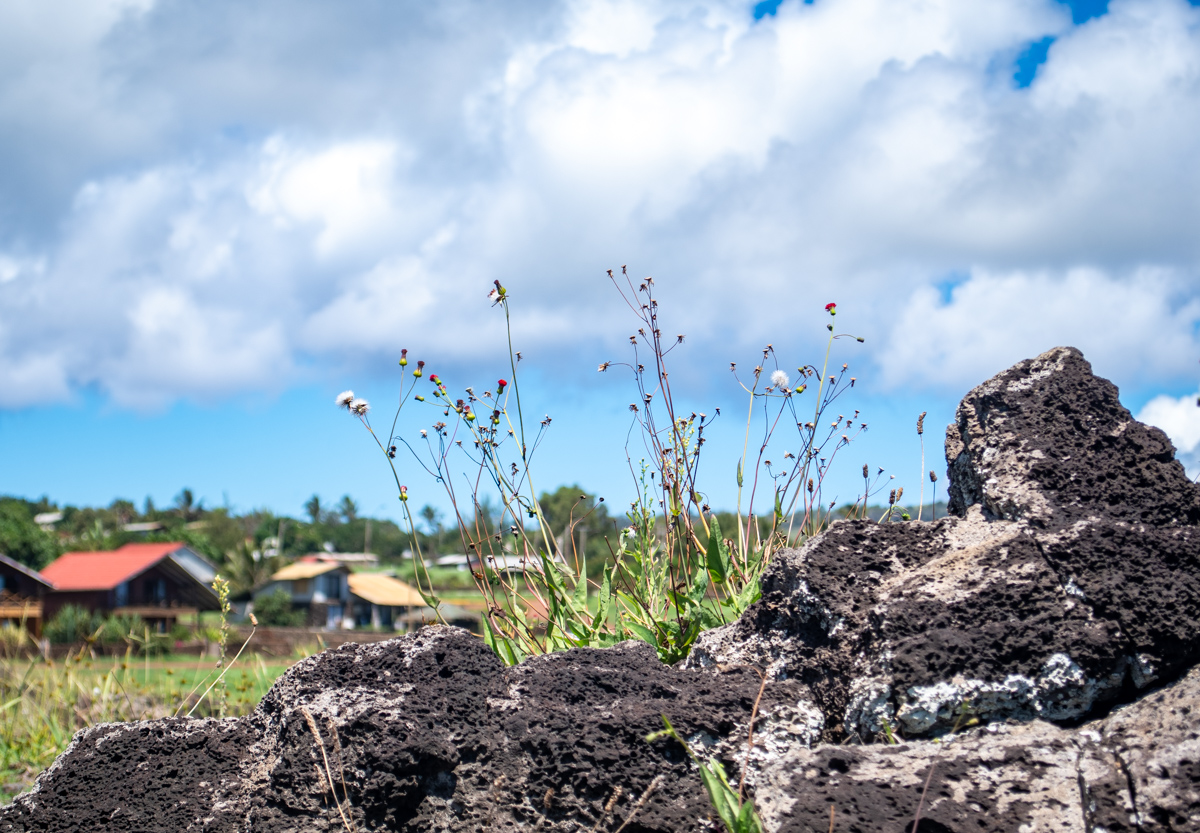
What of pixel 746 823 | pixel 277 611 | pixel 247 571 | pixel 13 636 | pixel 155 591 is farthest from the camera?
pixel 247 571

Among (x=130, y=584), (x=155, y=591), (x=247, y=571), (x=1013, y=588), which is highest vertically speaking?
(x=1013, y=588)

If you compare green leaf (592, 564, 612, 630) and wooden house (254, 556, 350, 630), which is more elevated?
green leaf (592, 564, 612, 630)

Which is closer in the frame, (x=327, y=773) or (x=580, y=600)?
(x=327, y=773)

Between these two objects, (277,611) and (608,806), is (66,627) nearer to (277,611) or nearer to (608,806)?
(277,611)

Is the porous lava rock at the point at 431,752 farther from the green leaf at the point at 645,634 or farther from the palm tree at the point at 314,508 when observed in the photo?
the palm tree at the point at 314,508

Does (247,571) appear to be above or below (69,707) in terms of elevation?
below

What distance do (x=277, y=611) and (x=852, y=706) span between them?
196ft

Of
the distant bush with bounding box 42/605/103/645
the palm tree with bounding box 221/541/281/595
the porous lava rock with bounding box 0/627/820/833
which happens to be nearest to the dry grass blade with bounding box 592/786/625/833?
the porous lava rock with bounding box 0/627/820/833

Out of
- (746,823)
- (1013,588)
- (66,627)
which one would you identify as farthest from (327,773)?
(66,627)

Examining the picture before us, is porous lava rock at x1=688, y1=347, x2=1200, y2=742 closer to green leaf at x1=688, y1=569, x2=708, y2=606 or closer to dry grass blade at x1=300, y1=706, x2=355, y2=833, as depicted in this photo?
green leaf at x1=688, y1=569, x2=708, y2=606

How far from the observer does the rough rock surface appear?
6.93 feet

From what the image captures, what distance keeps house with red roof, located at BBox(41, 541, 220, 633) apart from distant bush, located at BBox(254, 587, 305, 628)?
10.2ft

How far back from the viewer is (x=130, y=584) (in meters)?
51.8

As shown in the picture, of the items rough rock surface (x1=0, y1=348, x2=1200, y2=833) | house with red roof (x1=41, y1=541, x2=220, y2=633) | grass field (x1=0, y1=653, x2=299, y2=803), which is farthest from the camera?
house with red roof (x1=41, y1=541, x2=220, y2=633)
